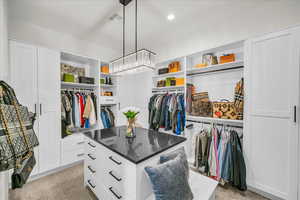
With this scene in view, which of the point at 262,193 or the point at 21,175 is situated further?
the point at 262,193

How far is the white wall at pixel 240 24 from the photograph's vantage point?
1784 mm

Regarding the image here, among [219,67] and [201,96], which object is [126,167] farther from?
[219,67]

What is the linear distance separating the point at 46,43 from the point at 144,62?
241 cm

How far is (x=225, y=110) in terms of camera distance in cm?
208

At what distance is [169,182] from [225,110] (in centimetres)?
164

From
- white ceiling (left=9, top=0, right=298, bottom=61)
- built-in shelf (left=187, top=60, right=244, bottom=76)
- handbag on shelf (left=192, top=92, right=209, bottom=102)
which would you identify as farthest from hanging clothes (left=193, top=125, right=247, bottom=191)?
white ceiling (left=9, top=0, right=298, bottom=61)

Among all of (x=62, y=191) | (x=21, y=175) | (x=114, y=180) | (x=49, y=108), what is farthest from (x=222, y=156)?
(x=49, y=108)

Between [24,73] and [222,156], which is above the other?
[24,73]

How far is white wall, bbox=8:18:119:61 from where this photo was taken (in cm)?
226

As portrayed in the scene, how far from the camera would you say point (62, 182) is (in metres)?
2.03

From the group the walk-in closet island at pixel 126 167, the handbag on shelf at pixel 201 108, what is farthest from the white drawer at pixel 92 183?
the handbag on shelf at pixel 201 108

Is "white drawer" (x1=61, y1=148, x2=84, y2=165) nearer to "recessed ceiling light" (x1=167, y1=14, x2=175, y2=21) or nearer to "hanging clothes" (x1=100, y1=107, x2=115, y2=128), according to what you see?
"hanging clothes" (x1=100, y1=107, x2=115, y2=128)

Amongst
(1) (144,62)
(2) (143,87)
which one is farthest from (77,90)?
(1) (144,62)

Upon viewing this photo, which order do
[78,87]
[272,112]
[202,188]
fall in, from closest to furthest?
1. [202,188]
2. [272,112]
3. [78,87]
